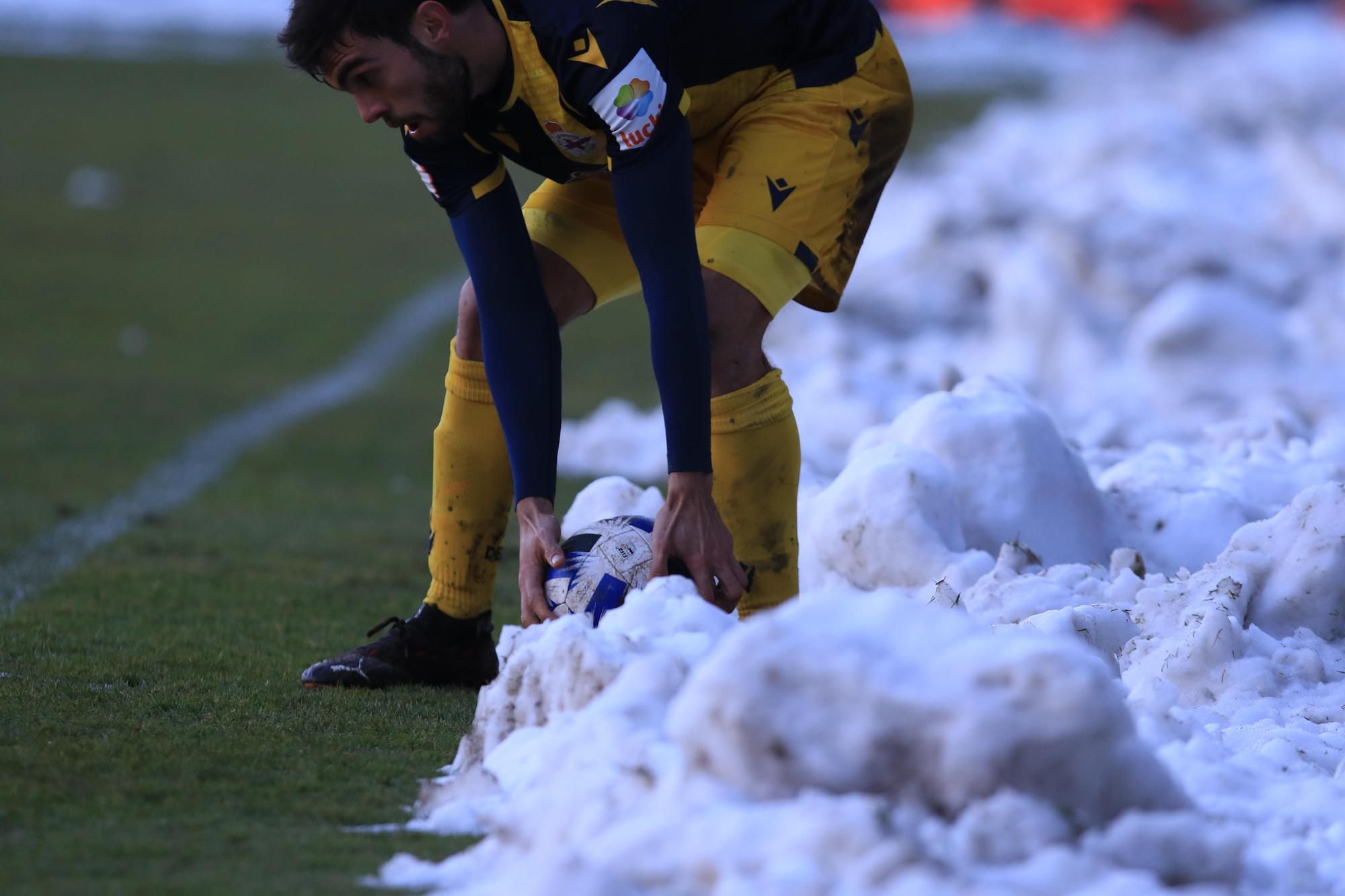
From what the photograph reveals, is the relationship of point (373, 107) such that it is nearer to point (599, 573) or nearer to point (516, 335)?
point (516, 335)

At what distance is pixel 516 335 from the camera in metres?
2.86

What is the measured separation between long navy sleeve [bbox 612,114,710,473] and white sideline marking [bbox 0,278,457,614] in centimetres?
179

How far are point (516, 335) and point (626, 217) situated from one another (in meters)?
0.37

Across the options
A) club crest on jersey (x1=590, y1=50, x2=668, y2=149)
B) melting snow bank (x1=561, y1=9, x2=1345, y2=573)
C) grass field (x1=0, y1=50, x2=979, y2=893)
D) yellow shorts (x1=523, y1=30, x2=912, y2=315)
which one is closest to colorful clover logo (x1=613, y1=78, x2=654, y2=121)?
club crest on jersey (x1=590, y1=50, x2=668, y2=149)

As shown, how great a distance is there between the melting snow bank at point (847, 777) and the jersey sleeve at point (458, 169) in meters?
0.87

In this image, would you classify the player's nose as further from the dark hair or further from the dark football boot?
the dark football boot

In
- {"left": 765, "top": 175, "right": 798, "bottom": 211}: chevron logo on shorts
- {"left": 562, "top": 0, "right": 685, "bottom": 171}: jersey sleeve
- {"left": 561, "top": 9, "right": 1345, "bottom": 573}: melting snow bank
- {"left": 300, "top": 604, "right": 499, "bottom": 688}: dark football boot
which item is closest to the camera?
{"left": 562, "top": 0, "right": 685, "bottom": 171}: jersey sleeve

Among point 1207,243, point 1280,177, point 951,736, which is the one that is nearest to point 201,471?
point 951,736

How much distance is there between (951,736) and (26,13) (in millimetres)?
35349

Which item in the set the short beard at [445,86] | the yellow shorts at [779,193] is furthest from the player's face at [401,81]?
the yellow shorts at [779,193]

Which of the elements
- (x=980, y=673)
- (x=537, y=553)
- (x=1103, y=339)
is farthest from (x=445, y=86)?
(x=1103, y=339)

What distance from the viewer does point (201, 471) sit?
567 cm

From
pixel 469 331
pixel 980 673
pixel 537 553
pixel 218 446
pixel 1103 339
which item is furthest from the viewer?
pixel 1103 339

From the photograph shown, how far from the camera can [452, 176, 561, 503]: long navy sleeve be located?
2809 mm
